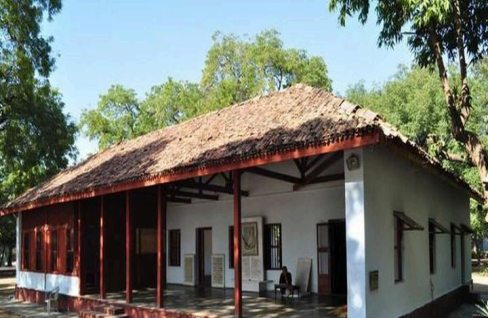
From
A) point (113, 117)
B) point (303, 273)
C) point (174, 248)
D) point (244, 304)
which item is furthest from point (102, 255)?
point (113, 117)

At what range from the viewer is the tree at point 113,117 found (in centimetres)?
3931

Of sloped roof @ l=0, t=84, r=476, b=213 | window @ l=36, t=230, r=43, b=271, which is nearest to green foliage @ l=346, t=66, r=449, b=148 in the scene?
sloped roof @ l=0, t=84, r=476, b=213

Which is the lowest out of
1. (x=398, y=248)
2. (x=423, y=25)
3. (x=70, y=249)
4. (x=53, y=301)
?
(x=53, y=301)

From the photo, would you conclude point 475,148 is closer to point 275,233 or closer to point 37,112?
point 275,233

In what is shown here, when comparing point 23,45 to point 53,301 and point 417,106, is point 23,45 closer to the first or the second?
point 53,301

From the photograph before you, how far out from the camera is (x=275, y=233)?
14.1 metres

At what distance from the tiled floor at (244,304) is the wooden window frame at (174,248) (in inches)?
115

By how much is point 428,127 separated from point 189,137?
1515 centimetres

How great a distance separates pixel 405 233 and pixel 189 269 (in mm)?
8128

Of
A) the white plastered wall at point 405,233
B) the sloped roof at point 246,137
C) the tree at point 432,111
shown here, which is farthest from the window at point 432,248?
the tree at point 432,111

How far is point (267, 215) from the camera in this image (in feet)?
46.7

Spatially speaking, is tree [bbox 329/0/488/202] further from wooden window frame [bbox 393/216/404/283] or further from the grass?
the grass

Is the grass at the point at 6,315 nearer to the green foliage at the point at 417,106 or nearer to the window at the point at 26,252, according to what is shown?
the window at the point at 26,252

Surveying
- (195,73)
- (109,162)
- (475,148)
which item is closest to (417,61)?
(475,148)
